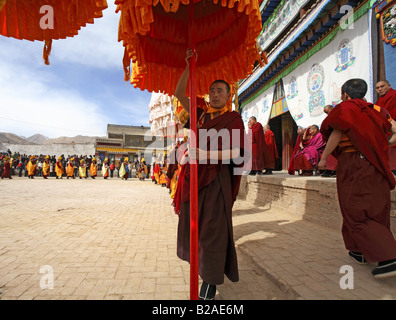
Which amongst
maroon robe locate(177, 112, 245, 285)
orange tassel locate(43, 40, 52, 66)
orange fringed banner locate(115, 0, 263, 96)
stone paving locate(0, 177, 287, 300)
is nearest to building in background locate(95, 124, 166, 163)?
stone paving locate(0, 177, 287, 300)

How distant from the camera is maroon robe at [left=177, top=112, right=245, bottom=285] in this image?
170 centimetres

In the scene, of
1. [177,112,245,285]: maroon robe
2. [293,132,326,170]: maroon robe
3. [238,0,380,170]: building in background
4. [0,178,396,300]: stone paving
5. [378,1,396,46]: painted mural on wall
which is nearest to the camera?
[177,112,245,285]: maroon robe

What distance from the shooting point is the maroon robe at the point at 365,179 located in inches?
79.7

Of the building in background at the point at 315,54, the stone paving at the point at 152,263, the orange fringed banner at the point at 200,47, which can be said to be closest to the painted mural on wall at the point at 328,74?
the building in background at the point at 315,54

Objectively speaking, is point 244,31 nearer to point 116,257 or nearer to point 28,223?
point 116,257

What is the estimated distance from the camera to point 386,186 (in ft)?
7.03

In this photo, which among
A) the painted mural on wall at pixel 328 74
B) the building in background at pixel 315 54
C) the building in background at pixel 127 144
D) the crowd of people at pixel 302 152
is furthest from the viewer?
the building in background at pixel 127 144

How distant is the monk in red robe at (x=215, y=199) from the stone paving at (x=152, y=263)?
1.11ft

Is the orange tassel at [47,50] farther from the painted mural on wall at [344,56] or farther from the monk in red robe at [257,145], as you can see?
the monk in red robe at [257,145]

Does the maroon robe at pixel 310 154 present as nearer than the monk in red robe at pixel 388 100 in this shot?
No

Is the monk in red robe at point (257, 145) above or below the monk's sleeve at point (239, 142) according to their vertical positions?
above

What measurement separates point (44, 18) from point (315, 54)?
659cm

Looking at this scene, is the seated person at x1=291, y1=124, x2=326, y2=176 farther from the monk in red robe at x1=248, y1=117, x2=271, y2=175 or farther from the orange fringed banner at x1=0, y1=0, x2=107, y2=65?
the orange fringed banner at x1=0, y1=0, x2=107, y2=65

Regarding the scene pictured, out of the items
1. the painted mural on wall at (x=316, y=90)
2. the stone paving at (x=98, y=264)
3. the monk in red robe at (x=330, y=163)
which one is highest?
the painted mural on wall at (x=316, y=90)
